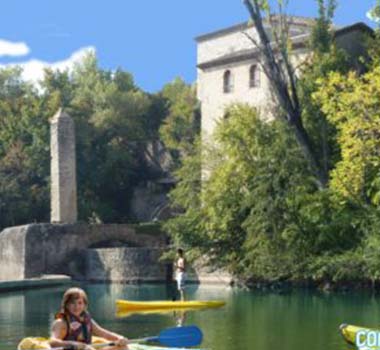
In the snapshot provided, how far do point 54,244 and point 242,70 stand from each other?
12.8m

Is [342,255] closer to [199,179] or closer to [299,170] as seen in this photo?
[299,170]

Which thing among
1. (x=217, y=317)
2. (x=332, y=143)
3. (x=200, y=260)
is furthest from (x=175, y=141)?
(x=217, y=317)

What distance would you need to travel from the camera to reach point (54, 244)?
50.0m

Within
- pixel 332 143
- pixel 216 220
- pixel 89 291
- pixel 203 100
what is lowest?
pixel 89 291

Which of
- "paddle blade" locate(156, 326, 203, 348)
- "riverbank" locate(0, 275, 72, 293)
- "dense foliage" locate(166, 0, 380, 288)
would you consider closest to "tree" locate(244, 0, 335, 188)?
"dense foliage" locate(166, 0, 380, 288)

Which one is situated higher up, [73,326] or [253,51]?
[253,51]

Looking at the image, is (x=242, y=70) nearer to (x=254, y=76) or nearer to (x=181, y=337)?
(x=254, y=76)

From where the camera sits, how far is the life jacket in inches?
512

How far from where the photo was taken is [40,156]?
62.4m

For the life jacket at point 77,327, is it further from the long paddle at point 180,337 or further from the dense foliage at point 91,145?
the dense foliage at point 91,145

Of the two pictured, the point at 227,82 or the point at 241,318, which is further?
the point at 227,82

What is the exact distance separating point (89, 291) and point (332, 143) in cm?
1188

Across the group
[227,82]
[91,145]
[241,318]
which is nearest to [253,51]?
[227,82]

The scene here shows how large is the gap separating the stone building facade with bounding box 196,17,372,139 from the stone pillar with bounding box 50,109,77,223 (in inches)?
290
